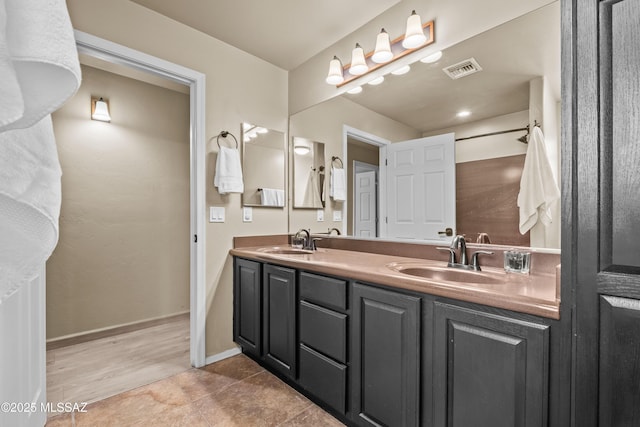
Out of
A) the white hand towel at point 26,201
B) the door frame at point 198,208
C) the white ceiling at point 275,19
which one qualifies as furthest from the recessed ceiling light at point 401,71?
the white hand towel at point 26,201

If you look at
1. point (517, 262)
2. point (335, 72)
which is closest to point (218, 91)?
point (335, 72)

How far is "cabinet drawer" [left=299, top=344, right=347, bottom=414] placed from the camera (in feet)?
4.87

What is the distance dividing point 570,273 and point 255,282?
1.72 metres

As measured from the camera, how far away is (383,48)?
76.8 inches

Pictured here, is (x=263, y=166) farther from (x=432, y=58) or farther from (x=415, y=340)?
(x=415, y=340)

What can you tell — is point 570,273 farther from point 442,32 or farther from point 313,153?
point 313,153

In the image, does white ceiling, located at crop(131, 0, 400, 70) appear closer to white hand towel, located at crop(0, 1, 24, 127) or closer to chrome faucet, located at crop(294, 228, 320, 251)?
chrome faucet, located at crop(294, 228, 320, 251)

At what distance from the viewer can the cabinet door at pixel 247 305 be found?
209 centimetres

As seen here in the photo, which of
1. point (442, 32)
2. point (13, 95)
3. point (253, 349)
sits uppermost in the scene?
point (442, 32)

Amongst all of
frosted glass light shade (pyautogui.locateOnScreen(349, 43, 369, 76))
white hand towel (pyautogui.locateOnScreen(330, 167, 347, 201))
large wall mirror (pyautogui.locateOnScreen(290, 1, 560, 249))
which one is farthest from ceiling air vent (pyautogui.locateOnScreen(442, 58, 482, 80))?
white hand towel (pyautogui.locateOnScreen(330, 167, 347, 201))

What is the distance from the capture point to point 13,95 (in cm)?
40

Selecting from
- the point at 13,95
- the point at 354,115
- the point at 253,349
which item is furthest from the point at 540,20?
the point at 253,349

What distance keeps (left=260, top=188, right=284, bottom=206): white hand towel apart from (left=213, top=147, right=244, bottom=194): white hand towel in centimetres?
30

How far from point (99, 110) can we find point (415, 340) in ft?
9.86
